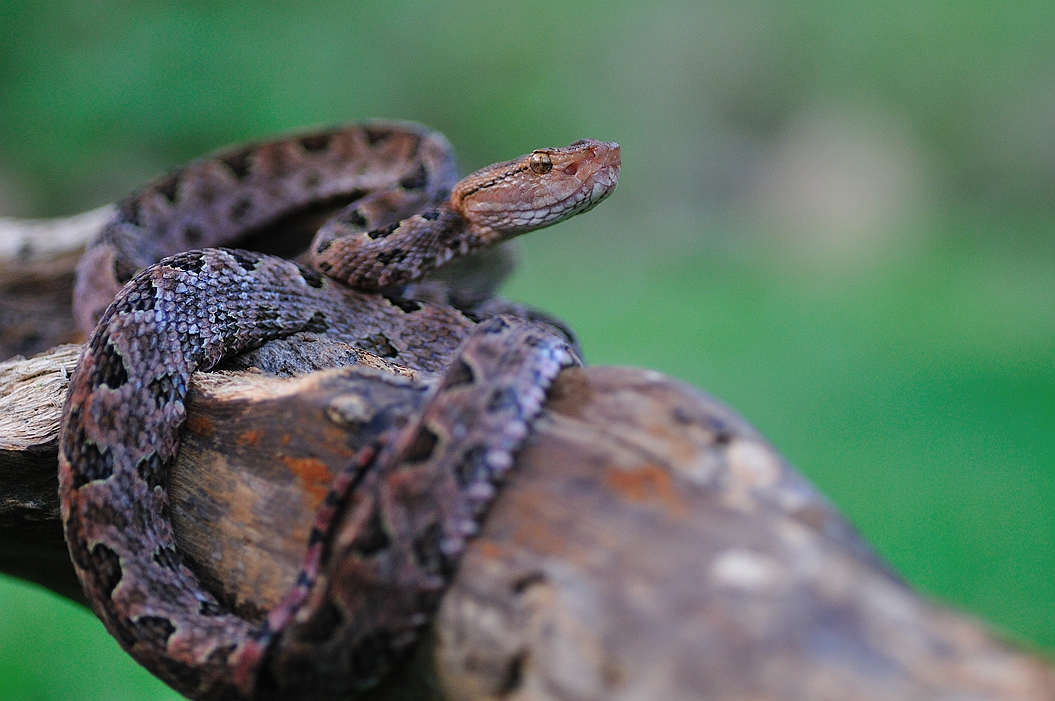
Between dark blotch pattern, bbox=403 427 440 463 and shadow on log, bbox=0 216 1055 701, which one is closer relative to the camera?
shadow on log, bbox=0 216 1055 701

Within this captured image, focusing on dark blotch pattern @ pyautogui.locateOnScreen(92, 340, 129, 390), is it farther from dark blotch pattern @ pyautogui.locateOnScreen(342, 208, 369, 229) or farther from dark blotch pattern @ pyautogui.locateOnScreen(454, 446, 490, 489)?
dark blotch pattern @ pyautogui.locateOnScreen(342, 208, 369, 229)

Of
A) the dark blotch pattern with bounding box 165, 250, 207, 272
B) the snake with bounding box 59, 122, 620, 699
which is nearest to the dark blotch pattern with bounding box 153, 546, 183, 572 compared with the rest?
the snake with bounding box 59, 122, 620, 699

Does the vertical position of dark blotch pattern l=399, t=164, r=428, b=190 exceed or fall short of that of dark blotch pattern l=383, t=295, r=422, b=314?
it exceeds it

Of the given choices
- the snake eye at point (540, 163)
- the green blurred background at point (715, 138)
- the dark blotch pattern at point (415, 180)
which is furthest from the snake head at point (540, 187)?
the green blurred background at point (715, 138)

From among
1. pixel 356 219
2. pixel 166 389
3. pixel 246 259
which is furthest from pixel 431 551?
pixel 356 219

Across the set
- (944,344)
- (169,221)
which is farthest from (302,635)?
(944,344)

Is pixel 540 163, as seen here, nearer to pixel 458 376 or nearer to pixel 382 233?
pixel 382 233

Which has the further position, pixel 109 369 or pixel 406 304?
pixel 406 304

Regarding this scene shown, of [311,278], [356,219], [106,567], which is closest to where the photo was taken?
[106,567]
